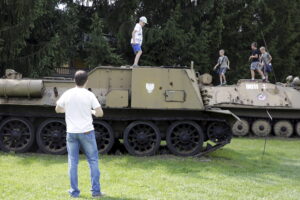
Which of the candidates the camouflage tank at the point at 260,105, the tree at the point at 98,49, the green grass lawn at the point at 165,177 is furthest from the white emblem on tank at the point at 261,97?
the tree at the point at 98,49

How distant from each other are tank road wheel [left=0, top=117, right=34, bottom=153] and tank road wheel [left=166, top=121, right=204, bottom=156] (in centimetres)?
360

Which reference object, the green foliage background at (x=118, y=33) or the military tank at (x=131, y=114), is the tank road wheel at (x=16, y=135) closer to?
the military tank at (x=131, y=114)

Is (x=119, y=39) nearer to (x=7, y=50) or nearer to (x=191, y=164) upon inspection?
(x=7, y=50)

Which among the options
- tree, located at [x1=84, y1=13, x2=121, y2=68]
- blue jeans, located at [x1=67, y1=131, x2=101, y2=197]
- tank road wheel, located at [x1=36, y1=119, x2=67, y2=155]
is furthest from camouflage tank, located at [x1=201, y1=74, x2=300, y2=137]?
blue jeans, located at [x1=67, y1=131, x2=101, y2=197]

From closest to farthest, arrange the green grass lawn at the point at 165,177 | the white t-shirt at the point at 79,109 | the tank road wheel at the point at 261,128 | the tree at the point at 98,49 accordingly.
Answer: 1. the white t-shirt at the point at 79,109
2. the green grass lawn at the point at 165,177
3. the tank road wheel at the point at 261,128
4. the tree at the point at 98,49

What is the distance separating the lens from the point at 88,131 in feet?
21.8

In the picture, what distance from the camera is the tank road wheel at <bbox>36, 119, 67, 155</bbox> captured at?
1131cm

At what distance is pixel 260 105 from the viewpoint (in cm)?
1727

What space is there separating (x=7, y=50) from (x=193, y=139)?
9402mm

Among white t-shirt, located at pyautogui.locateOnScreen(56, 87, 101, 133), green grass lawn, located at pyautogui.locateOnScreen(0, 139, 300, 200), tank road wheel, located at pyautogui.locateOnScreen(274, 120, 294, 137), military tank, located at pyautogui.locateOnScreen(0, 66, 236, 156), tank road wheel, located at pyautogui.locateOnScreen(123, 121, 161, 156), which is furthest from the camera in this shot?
tank road wheel, located at pyautogui.locateOnScreen(274, 120, 294, 137)

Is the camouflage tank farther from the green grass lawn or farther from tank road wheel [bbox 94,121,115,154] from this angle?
tank road wheel [bbox 94,121,115,154]

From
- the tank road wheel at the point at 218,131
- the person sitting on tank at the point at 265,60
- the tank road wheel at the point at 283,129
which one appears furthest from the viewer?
the person sitting on tank at the point at 265,60

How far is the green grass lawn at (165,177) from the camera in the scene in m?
7.34

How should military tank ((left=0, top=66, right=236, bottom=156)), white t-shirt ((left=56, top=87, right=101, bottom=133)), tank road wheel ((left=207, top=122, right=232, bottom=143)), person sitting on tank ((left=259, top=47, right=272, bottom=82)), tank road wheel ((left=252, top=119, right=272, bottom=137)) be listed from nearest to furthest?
white t-shirt ((left=56, top=87, right=101, bottom=133))
military tank ((left=0, top=66, right=236, bottom=156))
tank road wheel ((left=207, top=122, right=232, bottom=143))
tank road wheel ((left=252, top=119, right=272, bottom=137))
person sitting on tank ((left=259, top=47, right=272, bottom=82))
